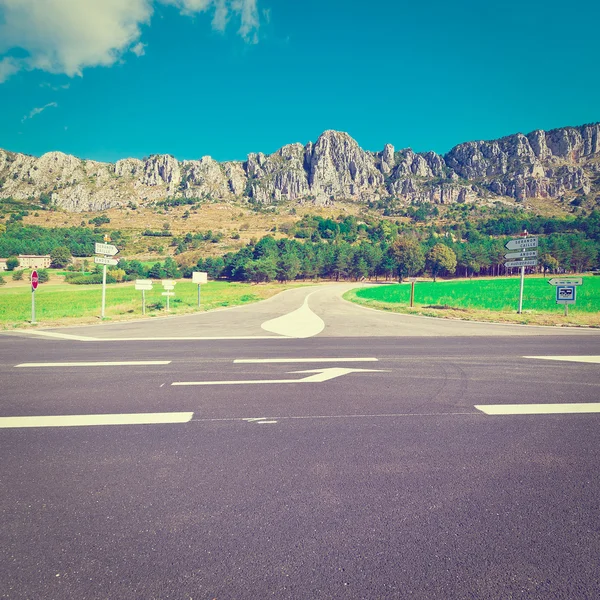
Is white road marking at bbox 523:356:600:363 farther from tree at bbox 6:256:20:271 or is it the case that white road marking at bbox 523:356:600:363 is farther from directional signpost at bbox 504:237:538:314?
tree at bbox 6:256:20:271

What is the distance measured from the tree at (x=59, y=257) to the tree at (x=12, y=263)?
905 centimetres

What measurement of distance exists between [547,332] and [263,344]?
1070 centimetres

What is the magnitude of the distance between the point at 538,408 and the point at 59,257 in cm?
12845

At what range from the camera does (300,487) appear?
3176mm

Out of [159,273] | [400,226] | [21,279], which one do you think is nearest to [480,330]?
[159,273]

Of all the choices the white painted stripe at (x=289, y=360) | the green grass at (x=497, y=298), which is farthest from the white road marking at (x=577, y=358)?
the green grass at (x=497, y=298)

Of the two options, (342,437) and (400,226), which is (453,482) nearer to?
(342,437)

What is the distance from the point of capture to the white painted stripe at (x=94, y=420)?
4.64 m

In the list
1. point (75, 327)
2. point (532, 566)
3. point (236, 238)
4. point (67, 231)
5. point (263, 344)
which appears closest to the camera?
point (532, 566)

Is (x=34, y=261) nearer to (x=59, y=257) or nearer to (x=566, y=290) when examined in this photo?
(x=59, y=257)

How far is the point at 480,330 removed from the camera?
13.5 meters

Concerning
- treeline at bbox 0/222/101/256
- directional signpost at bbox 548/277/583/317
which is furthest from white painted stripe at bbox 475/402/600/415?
treeline at bbox 0/222/101/256

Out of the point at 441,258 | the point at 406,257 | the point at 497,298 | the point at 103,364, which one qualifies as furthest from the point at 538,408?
the point at 441,258

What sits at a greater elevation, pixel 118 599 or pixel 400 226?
pixel 400 226
